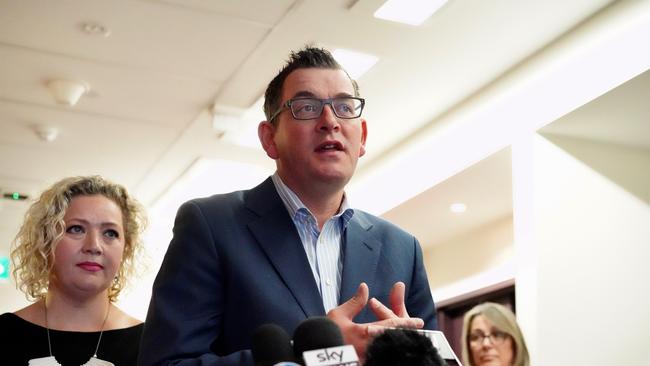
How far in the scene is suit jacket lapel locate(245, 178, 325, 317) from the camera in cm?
192

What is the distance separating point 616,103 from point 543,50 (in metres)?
0.65

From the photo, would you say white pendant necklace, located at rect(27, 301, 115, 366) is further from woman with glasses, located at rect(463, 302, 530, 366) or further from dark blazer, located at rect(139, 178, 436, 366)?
woman with glasses, located at rect(463, 302, 530, 366)

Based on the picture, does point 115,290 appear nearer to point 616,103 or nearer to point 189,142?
point 616,103

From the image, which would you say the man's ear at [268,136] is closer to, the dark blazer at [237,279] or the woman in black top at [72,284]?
the dark blazer at [237,279]

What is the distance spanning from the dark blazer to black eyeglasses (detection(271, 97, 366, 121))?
Result: 0.58 ft

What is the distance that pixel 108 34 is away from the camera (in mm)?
5684

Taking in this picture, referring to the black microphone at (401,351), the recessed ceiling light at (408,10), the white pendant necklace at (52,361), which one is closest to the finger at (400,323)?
the black microphone at (401,351)

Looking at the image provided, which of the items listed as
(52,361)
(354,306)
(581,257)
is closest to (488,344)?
(581,257)

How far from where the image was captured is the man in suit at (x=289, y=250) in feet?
6.10

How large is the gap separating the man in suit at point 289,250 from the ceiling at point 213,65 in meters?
3.04

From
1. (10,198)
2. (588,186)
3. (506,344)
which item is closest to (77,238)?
(506,344)

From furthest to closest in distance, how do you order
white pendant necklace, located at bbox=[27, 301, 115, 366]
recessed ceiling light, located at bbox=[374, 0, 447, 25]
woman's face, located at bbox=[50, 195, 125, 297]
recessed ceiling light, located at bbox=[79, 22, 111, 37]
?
recessed ceiling light, located at bbox=[79, 22, 111, 37] → recessed ceiling light, located at bbox=[374, 0, 447, 25] → woman's face, located at bbox=[50, 195, 125, 297] → white pendant necklace, located at bbox=[27, 301, 115, 366]

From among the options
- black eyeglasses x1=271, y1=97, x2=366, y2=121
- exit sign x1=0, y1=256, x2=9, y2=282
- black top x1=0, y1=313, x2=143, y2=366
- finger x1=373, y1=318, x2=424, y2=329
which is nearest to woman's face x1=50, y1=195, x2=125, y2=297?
black top x1=0, y1=313, x2=143, y2=366

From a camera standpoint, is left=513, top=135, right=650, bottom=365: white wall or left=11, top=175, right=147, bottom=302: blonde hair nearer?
left=11, top=175, right=147, bottom=302: blonde hair
